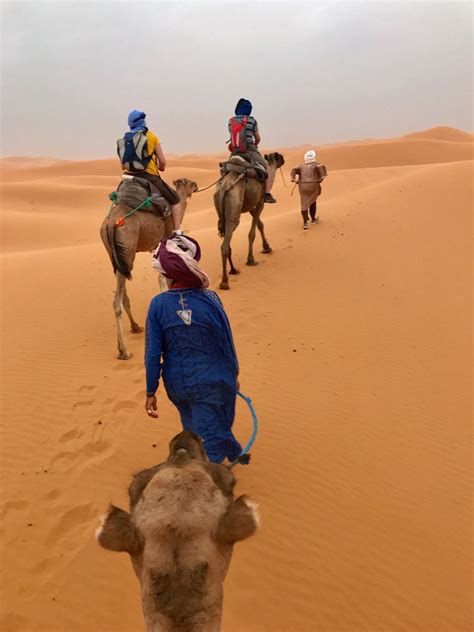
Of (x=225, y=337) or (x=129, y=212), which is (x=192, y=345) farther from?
(x=129, y=212)

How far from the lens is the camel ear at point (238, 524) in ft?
4.34

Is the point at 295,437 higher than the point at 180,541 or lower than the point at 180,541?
lower

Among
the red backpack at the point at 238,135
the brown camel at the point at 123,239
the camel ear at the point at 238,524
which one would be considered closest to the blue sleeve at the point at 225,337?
the camel ear at the point at 238,524

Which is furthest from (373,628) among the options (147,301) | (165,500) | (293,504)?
(147,301)

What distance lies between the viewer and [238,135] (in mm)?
7992

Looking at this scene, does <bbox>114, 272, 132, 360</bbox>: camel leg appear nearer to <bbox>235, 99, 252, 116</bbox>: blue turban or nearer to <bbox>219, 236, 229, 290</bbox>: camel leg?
<bbox>219, 236, 229, 290</bbox>: camel leg

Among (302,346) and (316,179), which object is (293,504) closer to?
(302,346)

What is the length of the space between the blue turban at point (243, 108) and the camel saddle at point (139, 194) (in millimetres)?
2797

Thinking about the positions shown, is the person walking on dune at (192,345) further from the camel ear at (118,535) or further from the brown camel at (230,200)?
the brown camel at (230,200)

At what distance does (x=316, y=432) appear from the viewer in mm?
4379

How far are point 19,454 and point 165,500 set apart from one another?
3619 mm

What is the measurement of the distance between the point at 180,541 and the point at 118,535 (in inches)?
8.1

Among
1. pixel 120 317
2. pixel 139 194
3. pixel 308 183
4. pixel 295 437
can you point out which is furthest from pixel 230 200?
pixel 295 437

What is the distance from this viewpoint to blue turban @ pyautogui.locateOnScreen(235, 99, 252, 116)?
7.82 meters
